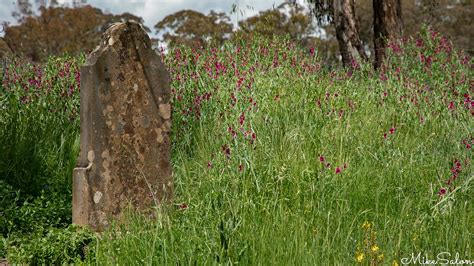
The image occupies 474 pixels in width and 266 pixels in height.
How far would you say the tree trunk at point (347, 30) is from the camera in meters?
11.9

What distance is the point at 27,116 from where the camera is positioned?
6.69m

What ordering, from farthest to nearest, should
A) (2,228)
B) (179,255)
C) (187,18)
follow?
(187,18)
(2,228)
(179,255)

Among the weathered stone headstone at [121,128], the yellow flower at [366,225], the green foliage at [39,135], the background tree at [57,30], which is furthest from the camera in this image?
the background tree at [57,30]

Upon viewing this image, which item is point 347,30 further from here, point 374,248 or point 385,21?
point 374,248

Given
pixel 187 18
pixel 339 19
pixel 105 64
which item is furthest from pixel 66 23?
pixel 105 64

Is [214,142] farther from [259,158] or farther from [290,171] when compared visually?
[290,171]

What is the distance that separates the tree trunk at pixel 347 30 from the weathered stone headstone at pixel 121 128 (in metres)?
7.25

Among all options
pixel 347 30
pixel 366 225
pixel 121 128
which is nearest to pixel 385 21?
pixel 347 30

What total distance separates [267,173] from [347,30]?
8.07 m

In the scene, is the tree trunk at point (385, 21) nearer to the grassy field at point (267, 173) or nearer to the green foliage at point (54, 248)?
the grassy field at point (267, 173)

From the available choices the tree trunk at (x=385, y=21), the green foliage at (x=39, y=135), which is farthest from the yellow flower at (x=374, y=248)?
the tree trunk at (x=385, y=21)

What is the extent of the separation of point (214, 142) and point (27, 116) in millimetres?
2145

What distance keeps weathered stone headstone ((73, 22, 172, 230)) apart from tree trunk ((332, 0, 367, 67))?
7250 millimetres

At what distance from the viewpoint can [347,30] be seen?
1207 cm
